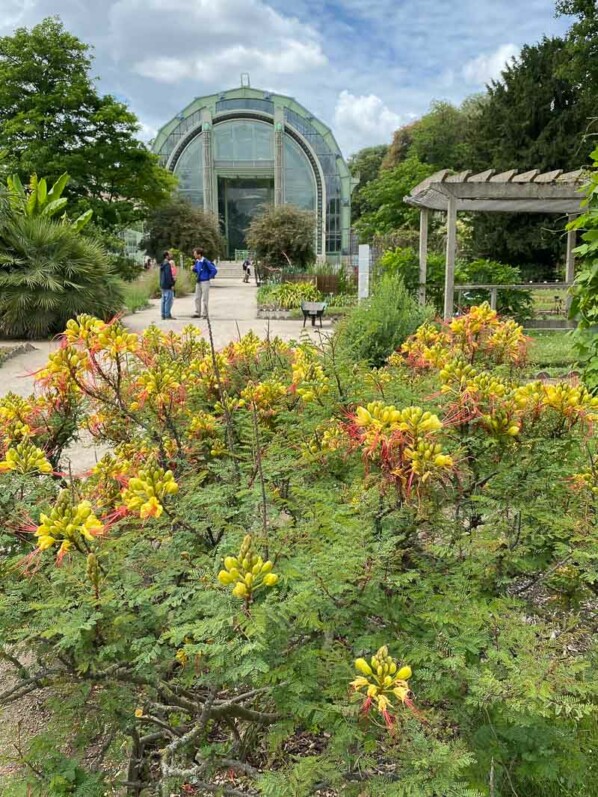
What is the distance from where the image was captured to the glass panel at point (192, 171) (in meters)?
40.4

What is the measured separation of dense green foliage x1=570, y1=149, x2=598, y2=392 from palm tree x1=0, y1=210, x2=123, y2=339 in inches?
365

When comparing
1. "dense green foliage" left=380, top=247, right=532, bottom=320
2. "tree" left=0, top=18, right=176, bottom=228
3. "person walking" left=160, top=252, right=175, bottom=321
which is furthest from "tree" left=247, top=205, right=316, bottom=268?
"dense green foliage" left=380, top=247, right=532, bottom=320

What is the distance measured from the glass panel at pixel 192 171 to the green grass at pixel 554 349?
111 feet

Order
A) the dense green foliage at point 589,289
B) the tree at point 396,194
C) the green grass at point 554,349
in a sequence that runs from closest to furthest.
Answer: the dense green foliage at point 589,289, the green grass at point 554,349, the tree at point 396,194

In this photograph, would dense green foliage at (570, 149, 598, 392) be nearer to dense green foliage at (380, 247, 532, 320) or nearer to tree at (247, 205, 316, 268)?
dense green foliage at (380, 247, 532, 320)

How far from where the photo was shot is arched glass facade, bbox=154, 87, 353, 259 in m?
39.3

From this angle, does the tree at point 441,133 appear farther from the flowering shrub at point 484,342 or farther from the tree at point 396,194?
the flowering shrub at point 484,342

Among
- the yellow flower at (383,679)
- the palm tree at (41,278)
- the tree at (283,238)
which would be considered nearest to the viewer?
the yellow flower at (383,679)

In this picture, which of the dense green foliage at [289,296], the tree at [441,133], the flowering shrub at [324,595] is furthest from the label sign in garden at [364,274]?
the tree at [441,133]

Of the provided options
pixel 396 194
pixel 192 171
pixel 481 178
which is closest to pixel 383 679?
pixel 481 178

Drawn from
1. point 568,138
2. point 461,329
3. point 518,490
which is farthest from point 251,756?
point 568,138

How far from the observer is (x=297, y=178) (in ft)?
133

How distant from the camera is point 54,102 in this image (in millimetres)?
22047

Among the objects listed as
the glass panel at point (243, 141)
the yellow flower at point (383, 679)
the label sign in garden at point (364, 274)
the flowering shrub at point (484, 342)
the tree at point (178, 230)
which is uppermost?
the glass panel at point (243, 141)
